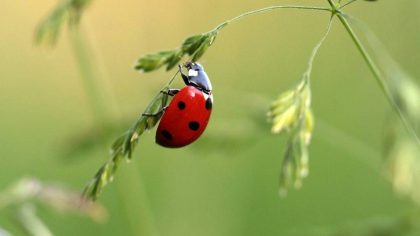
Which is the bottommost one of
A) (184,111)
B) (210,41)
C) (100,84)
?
(210,41)

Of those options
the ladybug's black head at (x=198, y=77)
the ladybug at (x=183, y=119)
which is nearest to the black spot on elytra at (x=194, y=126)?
the ladybug at (x=183, y=119)

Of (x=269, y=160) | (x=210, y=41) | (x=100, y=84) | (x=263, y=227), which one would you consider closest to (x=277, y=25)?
(x=269, y=160)

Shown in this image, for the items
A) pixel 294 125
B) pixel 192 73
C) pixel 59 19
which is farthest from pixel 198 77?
pixel 294 125

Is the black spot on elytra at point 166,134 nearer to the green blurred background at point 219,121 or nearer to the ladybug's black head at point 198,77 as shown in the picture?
the ladybug's black head at point 198,77

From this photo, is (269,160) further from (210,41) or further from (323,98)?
(210,41)

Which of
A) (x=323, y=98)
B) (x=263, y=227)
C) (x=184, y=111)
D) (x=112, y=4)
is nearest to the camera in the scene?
(x=184, y=111)
